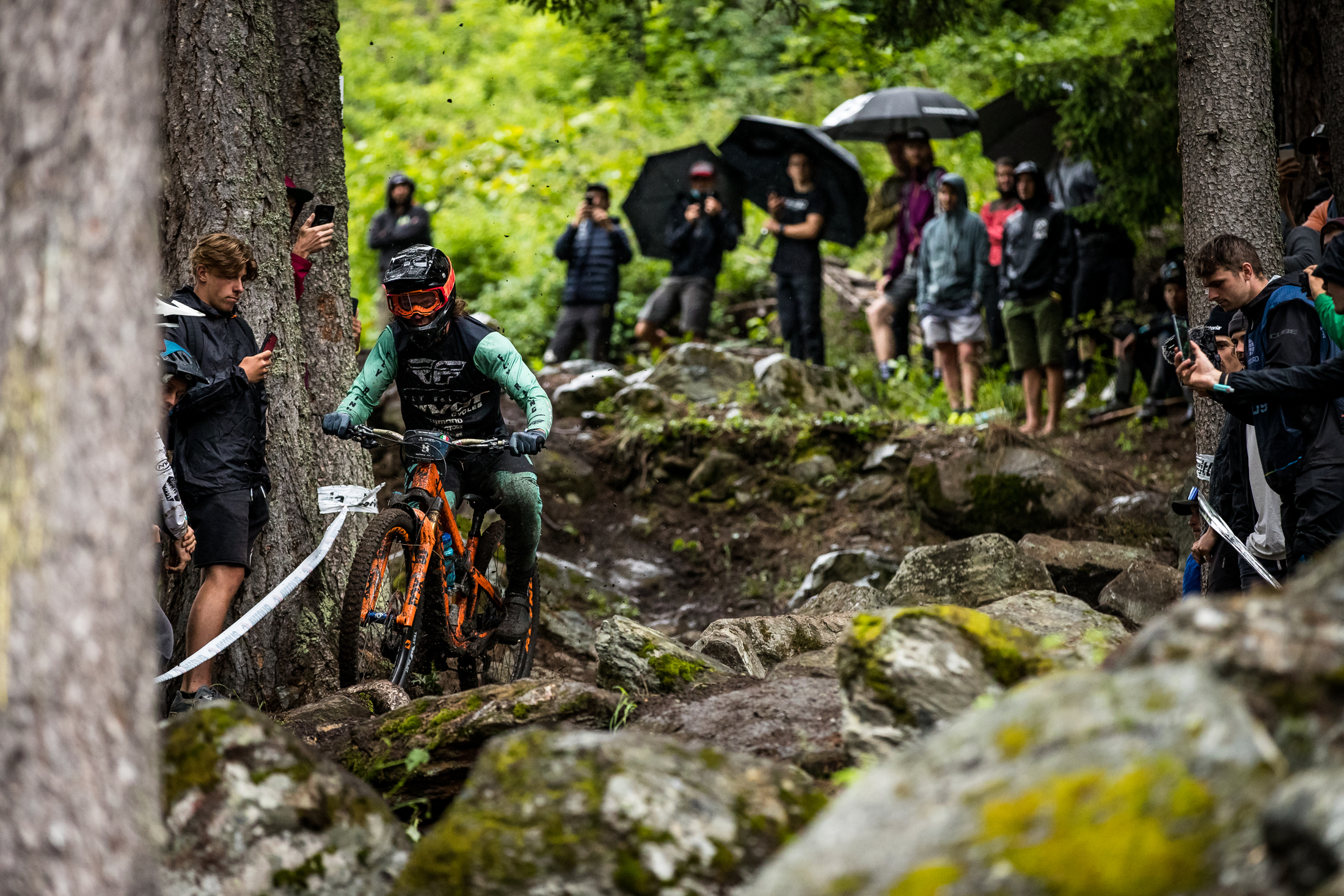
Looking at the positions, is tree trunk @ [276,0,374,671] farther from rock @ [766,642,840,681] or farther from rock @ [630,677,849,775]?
rock @ [630,677,849,775]

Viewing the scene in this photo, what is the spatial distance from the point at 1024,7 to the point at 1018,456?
13.9 meters

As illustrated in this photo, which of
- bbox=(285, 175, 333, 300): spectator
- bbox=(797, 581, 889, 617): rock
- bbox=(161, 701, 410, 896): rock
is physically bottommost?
bbox=(797, 581, 889, 617): rock

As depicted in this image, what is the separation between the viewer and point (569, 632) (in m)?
8.13

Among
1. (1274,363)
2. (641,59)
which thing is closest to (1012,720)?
(1274,363)

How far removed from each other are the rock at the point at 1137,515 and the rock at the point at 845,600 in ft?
7.00

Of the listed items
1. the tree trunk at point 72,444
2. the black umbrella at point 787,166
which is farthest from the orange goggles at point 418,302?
the black umbrella at point 787,166

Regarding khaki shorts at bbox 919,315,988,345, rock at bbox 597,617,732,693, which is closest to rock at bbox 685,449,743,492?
khaki shorts at bbox 919,315,988,345

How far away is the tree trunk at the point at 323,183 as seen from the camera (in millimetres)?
6910

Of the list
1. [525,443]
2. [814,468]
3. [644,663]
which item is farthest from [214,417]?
[814,468]

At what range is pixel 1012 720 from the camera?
2441 mm

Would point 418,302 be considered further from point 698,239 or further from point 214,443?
point 698,239

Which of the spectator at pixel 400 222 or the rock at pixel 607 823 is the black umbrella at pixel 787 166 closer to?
the spectator at pixel 400 222

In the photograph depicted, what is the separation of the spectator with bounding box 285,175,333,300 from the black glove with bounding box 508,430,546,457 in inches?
64.1

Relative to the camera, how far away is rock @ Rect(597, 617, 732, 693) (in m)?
5.18
